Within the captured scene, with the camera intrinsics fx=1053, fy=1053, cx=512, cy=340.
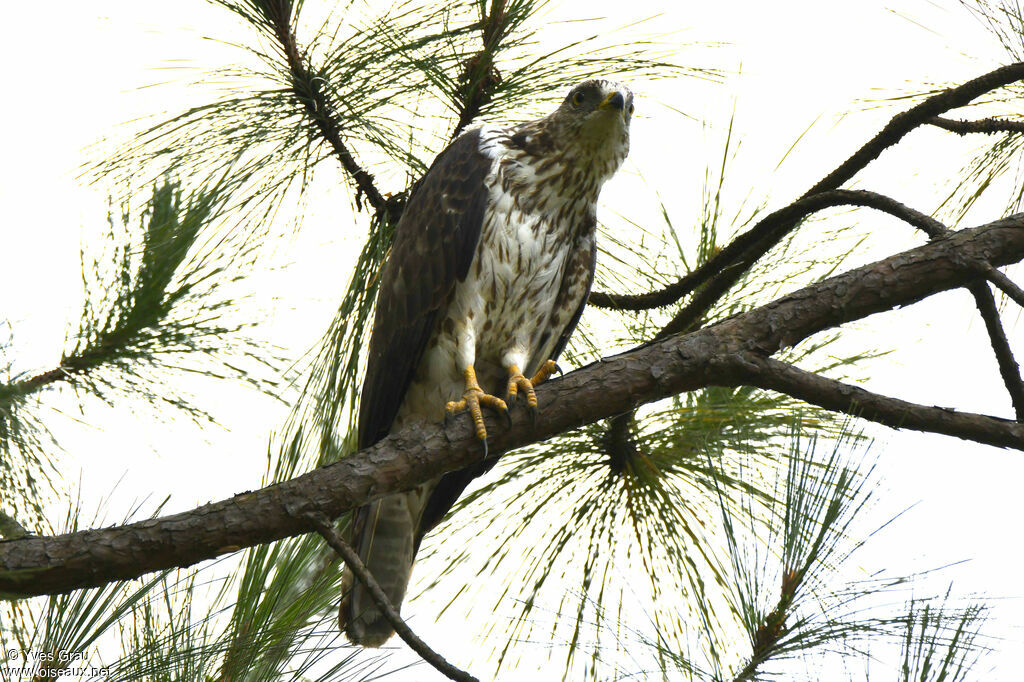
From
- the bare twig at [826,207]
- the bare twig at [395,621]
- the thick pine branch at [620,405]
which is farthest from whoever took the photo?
the bare twig at [826,207]

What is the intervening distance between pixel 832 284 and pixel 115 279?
5.93 feet

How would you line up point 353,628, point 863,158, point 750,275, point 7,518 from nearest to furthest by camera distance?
point 7,518, point 863,158, point 353,628, point 750,275

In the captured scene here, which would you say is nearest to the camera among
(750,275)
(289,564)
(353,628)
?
(289,564)

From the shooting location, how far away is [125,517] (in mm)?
2174

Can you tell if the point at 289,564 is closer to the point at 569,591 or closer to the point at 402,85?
the point at 569,591

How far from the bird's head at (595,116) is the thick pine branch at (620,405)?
3.04 ft

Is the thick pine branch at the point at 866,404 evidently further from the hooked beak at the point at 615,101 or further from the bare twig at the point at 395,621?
the hooked beak at the point at 615,101

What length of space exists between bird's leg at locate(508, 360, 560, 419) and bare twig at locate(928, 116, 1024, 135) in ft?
4.00

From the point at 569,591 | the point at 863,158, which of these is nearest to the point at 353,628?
the point at 569,591

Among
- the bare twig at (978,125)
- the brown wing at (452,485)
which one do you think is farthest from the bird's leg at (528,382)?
the bare twig at (978,125)

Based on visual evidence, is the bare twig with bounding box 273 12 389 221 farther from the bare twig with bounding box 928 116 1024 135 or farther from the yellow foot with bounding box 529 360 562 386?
the bare twig with bounding box 928 116 1024 135

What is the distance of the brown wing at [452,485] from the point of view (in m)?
3.08

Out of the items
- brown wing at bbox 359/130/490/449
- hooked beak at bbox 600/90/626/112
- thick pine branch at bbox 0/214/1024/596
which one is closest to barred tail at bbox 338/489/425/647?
brown wing at bbox 359/130/490/449

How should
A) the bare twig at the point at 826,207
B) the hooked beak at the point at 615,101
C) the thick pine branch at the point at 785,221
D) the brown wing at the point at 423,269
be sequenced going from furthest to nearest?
the hooked beak at the point at 615,101 → the brown wing at the point at 423,269 → the thick pine branch at the point at 785,221 → the bare twig at the point at 826,207
